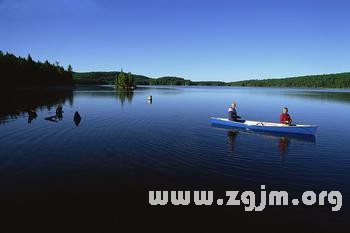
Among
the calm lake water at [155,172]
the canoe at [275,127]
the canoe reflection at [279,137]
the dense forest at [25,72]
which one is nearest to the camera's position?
the calm lake water at [155,172]

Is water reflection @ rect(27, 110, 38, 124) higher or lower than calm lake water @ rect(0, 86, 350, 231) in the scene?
higher

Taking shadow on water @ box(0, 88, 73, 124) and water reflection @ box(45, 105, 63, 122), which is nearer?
water reflection @ box(45, 105, 63, 122)

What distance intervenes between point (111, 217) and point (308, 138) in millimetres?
26588

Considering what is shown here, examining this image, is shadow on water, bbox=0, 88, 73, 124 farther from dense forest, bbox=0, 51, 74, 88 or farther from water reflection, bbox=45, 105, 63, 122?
dense forest, bbox=0, 51, 74, 88

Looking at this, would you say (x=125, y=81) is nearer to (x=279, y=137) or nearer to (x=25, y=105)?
(x=25, y=105)

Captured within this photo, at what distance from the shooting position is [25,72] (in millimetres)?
146625

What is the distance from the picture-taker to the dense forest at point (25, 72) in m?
119

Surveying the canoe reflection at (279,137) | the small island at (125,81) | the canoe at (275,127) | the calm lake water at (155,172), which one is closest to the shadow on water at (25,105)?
the calm lake water at (155,172)

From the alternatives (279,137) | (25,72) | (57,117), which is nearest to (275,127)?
(279,137)

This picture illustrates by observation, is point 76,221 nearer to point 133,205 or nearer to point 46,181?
point 133,205

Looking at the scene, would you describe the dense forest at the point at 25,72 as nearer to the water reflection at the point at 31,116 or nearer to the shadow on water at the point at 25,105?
the shadow on water at the point at 25,105

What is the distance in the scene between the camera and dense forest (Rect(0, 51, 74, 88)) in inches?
4695

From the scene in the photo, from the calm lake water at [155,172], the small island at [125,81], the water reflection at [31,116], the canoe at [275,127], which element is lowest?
the calm lake water at [155,172]

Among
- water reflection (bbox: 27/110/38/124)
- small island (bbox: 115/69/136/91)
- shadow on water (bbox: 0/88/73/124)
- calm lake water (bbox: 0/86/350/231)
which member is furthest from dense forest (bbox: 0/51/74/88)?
calm lake water (bbox: 0/86/350/231)
